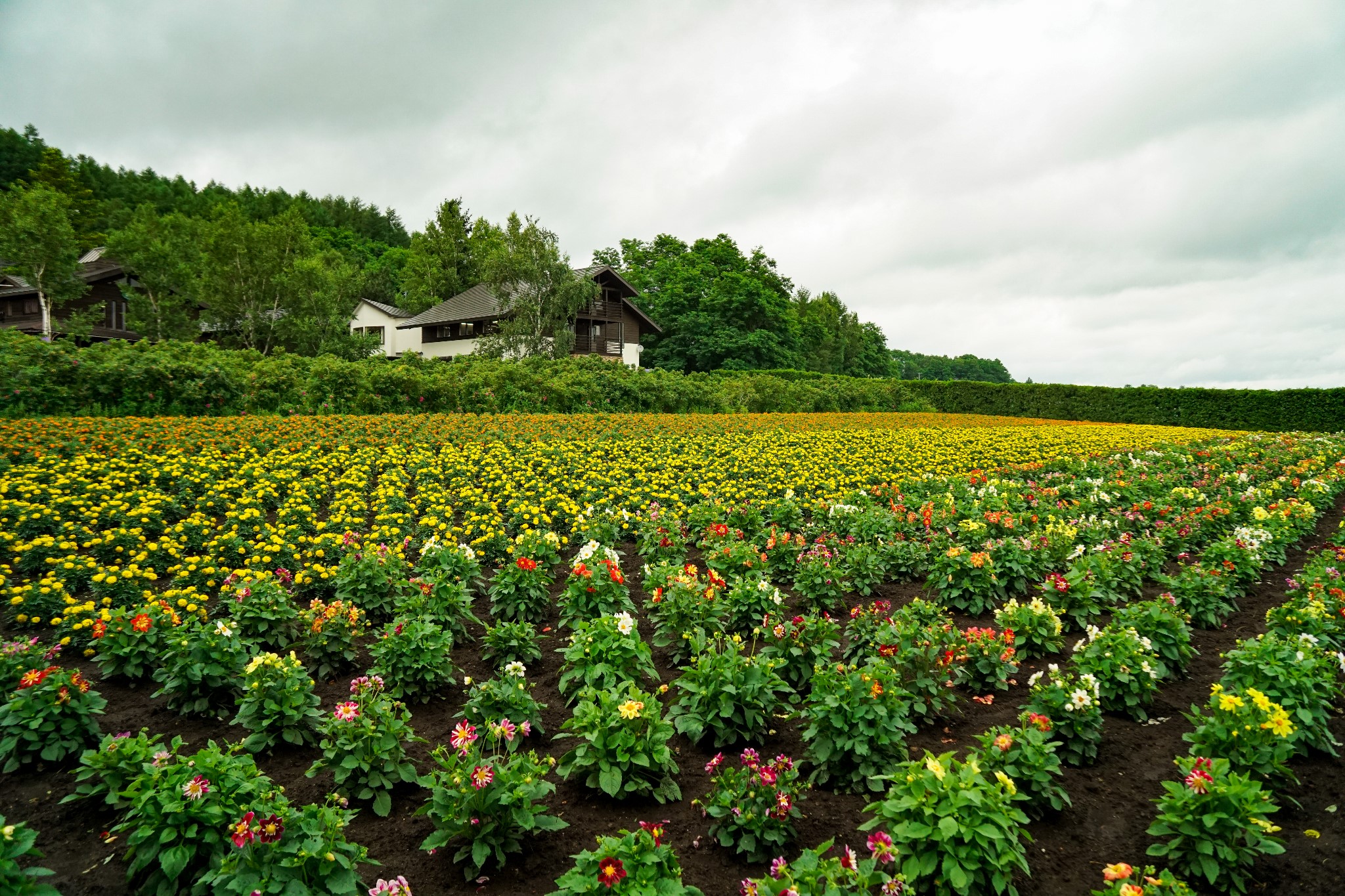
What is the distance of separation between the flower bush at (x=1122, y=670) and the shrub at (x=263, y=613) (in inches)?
212

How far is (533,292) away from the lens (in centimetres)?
2981

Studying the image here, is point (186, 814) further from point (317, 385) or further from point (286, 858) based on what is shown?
point (317, 385)

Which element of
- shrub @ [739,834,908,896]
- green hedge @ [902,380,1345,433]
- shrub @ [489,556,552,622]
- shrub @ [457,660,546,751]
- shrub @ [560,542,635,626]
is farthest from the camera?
green hedge @ [902,380,1345,433]

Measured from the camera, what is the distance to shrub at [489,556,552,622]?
573 centimetres

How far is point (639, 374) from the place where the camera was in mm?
24609

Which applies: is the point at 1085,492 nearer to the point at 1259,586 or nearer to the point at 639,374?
the point at 1259,586

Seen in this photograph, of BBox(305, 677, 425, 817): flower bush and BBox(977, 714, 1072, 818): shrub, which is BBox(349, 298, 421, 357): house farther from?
BBox(977, 714, 1072, 818): shrub

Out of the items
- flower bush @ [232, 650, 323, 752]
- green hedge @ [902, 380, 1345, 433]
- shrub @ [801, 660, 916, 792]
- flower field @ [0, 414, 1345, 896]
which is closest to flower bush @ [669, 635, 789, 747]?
flower field @ [0, 414, 1345, 896]

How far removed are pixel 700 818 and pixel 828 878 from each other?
3.94 feet

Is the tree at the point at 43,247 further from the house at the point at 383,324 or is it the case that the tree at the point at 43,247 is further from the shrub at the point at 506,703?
the shrub at the point at 506,703

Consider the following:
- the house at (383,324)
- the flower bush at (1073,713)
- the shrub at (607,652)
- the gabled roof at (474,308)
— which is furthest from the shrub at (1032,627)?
the house at (383,324)

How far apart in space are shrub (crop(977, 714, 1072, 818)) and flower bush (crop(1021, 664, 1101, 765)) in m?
0.44

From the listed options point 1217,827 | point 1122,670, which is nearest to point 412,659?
point 1217,827

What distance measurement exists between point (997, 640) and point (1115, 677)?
0.69 m
